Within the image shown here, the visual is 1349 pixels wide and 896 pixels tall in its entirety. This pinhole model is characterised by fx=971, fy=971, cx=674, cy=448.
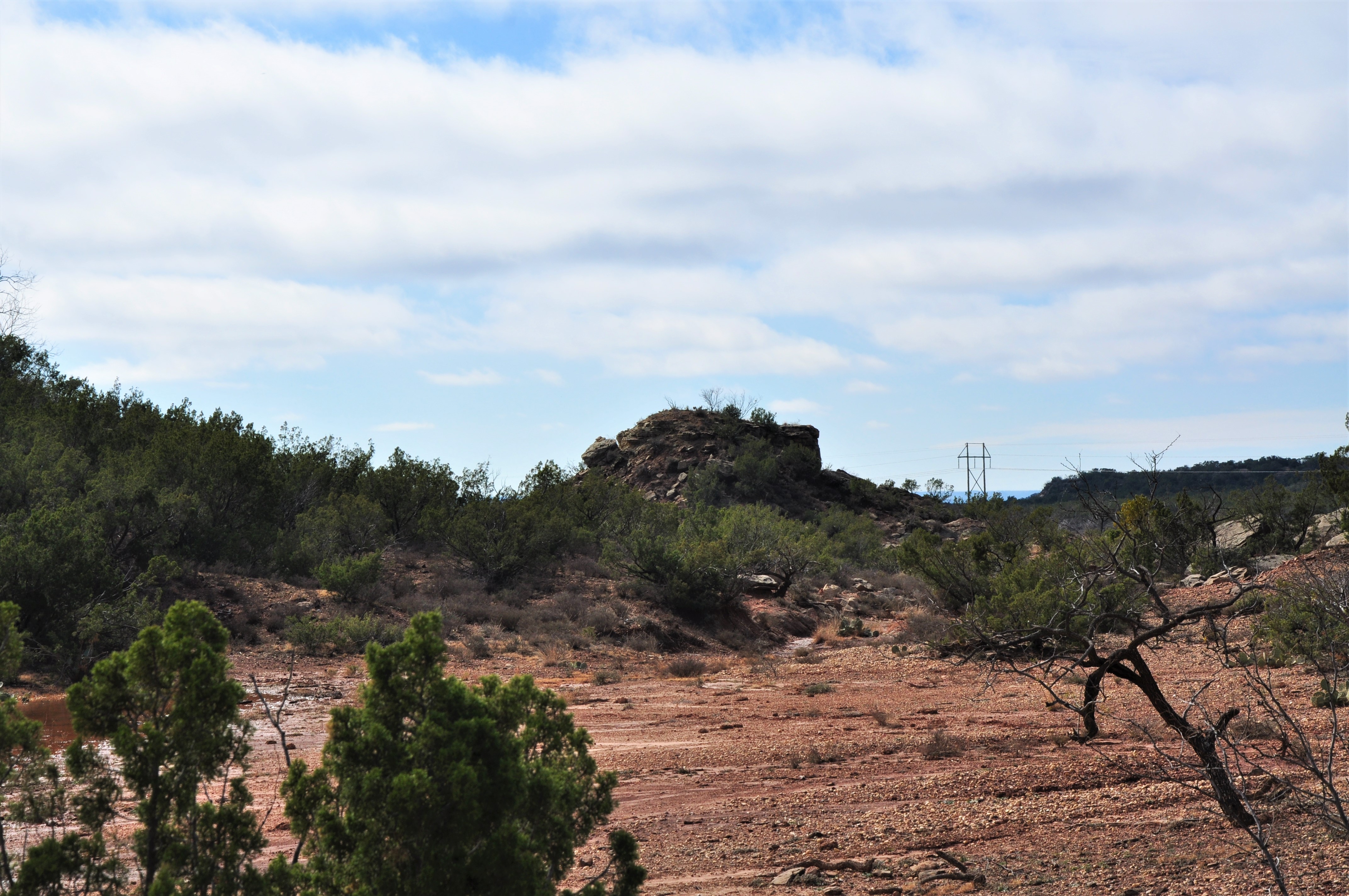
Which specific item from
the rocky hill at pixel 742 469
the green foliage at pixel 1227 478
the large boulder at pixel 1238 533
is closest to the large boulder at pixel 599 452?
the rocky hill at pixel 742 469

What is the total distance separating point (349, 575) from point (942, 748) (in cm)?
1727

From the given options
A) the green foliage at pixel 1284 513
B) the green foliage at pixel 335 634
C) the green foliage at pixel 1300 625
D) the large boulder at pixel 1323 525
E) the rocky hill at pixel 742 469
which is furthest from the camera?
the rocky hill at pixel 742 469

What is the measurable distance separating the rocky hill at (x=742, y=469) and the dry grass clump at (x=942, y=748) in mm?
45682

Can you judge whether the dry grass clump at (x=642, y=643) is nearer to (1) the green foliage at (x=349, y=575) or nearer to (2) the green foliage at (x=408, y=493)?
(1) the green foliage at (x=349, y=575)

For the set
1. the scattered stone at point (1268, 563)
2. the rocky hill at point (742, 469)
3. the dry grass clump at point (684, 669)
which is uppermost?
the rocky hill at point (742, 469)

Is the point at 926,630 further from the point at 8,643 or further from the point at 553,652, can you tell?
the point at 8,643

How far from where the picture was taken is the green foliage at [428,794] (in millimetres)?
3729

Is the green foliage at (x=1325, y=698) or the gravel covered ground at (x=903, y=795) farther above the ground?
the green foliage at (x=1325, y=698)

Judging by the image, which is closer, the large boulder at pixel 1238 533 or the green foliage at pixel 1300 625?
the green foliage at pixel 1300 625

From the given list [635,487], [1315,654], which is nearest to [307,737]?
[1315,654]

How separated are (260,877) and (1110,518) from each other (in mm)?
6067

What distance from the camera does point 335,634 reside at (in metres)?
21.0

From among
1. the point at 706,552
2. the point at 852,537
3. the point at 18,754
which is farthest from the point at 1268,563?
the point at 18,754

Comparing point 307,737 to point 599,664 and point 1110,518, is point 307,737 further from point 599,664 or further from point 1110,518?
point 1110,518
